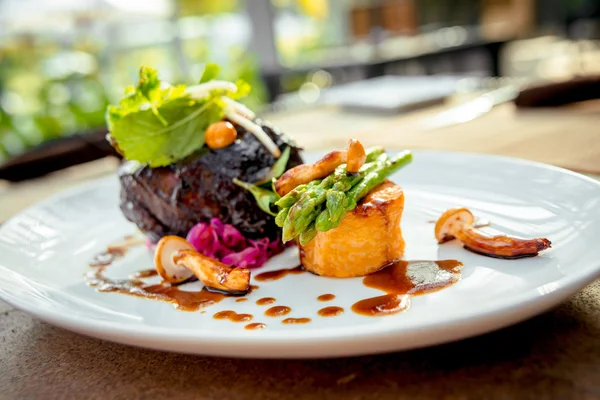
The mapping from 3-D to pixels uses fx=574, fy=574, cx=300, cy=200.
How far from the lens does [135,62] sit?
10203 mm

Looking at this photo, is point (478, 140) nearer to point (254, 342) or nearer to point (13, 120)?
point (254, 342)

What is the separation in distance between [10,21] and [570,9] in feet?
50.3

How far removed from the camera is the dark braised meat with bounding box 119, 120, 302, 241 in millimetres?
1976

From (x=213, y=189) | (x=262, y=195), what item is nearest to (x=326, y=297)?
(x=262, y=195)

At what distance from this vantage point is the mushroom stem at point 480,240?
4.67ft

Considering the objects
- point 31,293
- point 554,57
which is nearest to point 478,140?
point 31,293

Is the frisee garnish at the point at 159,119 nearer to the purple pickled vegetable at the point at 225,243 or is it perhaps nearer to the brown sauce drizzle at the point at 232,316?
the purple pickled vegetable at the point at 225,243

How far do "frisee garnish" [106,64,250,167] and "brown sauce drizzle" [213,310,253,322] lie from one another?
753mm

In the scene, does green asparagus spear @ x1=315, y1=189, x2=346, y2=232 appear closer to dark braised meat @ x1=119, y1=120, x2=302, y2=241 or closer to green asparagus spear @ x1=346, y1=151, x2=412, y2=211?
green asparagus spear @ x1=346, y1=151, x2=412, y2=211

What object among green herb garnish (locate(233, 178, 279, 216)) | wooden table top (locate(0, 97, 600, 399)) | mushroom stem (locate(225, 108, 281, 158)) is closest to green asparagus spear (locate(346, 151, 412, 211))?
green herb garnish (locate(233, 178, 279, 216))

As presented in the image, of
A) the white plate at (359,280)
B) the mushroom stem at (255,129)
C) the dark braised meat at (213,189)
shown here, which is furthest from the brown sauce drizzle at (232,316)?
the mushroom stem at (255,129)

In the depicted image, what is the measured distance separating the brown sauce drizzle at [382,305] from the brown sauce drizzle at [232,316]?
26 centimetres

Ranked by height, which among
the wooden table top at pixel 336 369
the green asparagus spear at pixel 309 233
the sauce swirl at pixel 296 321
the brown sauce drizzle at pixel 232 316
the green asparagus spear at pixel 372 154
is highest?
the green asparagus spear at pixel 372 154

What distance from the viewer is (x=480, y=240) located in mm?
1535
